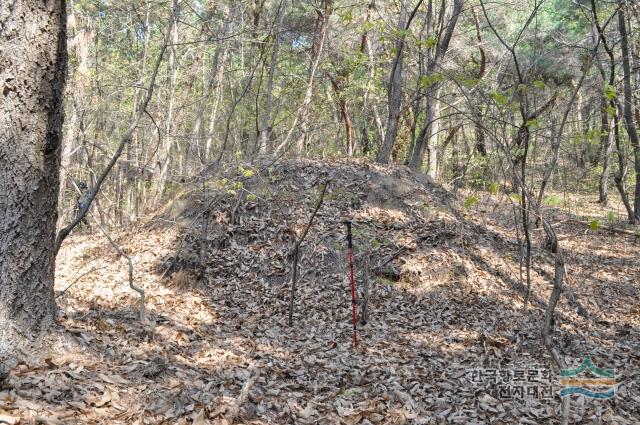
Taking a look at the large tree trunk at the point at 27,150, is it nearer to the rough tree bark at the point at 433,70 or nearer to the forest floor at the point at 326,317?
the forest floor at the point at 326,317

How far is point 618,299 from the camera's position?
7395 millimetres

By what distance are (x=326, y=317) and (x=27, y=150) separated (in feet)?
14.8

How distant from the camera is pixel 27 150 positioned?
3254 millimetres

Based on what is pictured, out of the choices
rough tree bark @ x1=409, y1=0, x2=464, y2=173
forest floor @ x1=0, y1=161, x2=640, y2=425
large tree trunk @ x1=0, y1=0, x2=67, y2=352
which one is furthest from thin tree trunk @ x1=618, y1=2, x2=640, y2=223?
large tree trunk @ x1=0, y1=0, x2=67, y2=352

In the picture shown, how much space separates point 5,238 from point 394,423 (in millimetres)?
3297

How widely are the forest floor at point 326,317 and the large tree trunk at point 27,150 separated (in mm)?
489

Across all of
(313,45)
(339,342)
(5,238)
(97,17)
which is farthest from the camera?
(313,45)

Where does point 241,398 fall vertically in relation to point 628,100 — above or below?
below

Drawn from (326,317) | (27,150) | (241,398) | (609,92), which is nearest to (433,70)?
(609,92)

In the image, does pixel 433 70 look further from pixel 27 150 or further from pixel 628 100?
pixel 27 150

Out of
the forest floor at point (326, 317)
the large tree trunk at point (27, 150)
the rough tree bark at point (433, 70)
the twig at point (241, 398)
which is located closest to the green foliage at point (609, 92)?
the forest floor at point (326, 317)

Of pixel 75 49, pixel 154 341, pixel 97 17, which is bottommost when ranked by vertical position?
pixel 154 341

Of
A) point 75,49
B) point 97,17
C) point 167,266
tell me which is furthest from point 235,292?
point 97,17

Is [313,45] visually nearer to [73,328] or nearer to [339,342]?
[339,342]
